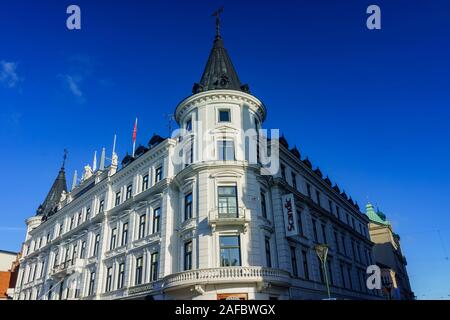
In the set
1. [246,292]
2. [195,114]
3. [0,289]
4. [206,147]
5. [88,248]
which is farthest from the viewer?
[0,289]

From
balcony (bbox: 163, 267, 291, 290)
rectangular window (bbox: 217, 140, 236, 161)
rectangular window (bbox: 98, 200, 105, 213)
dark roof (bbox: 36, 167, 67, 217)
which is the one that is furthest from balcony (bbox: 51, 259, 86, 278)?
rectangular window (bbox: 217, 140, 236, 161)

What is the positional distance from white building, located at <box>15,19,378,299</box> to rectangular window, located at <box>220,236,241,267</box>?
2.7 inches

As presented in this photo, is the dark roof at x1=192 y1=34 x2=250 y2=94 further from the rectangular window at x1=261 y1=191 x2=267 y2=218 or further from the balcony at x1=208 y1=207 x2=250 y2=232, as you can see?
the balcony at x1=208 y1=207 x2=250 y2=232

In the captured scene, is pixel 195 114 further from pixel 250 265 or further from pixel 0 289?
pixel 0 289

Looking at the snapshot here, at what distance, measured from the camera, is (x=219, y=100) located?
94.0ft

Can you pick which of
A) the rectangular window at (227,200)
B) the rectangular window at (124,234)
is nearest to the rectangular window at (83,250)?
the rectangular window at (124,234)

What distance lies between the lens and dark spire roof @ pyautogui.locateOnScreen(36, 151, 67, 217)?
56.2m

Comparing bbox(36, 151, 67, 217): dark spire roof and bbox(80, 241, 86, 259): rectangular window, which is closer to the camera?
bbox(80, 241, 86, 259): rectangular window

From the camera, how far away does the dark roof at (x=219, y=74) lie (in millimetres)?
30125

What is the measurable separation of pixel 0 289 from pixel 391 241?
7164cm

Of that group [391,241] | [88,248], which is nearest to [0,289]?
[88,248]

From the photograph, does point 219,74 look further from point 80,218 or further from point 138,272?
point 80,218

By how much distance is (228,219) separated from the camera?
23.3 meters
